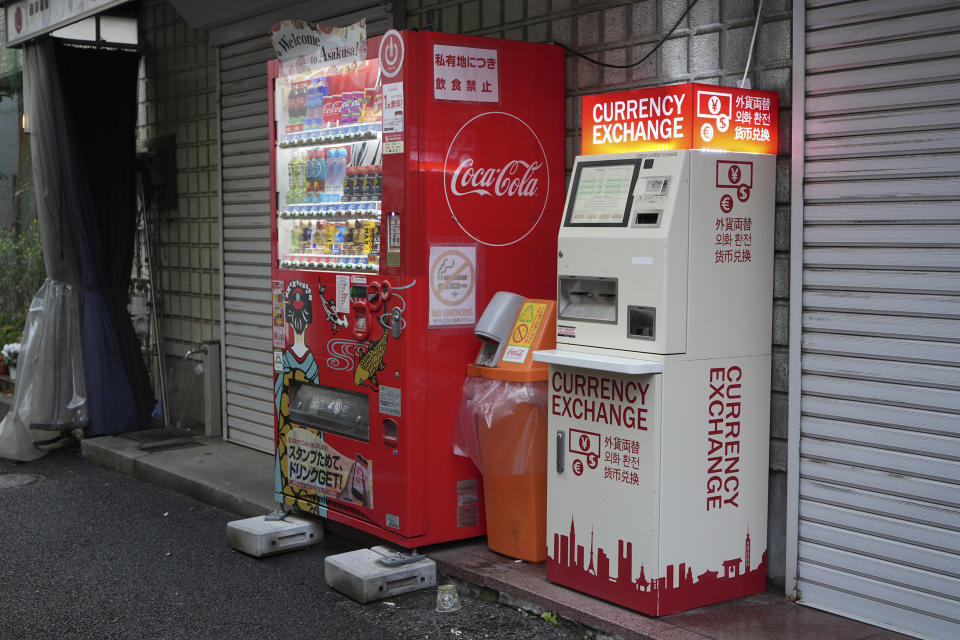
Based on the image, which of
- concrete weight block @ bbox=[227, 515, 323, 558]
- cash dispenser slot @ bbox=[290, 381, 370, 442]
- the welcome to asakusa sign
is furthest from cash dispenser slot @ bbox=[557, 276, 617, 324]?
concrete weight block @ bbox=[227, 515, 323, 558]

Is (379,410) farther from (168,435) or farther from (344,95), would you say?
(168,435)

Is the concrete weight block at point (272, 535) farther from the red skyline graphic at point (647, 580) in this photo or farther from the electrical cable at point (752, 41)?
the electrical cable at point (752, 41)

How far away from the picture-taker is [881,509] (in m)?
4.14

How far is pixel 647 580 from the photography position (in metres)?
4.21

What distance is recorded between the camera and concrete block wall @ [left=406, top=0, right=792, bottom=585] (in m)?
4.50

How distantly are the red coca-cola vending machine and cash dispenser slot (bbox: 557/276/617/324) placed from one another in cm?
76

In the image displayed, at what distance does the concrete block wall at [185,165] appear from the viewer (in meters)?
8.50

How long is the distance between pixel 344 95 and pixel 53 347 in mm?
4042

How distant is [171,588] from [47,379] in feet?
11.7

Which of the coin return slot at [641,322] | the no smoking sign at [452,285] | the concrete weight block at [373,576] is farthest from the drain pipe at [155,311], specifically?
the coin return slot at [641,322]

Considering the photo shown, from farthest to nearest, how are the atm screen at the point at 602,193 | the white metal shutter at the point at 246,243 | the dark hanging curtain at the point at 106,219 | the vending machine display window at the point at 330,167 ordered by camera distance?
the dark hanging curtain at the point at 106,219, the white metal shutter at the point at 246,243, the vending machine display window at the point at 330,167, the atm screen at the point at 602,193

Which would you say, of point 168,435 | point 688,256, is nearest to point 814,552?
point 688,256

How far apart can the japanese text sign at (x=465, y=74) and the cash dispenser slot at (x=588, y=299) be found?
116cm

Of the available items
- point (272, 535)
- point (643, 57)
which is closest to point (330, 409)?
point (272, 535)
